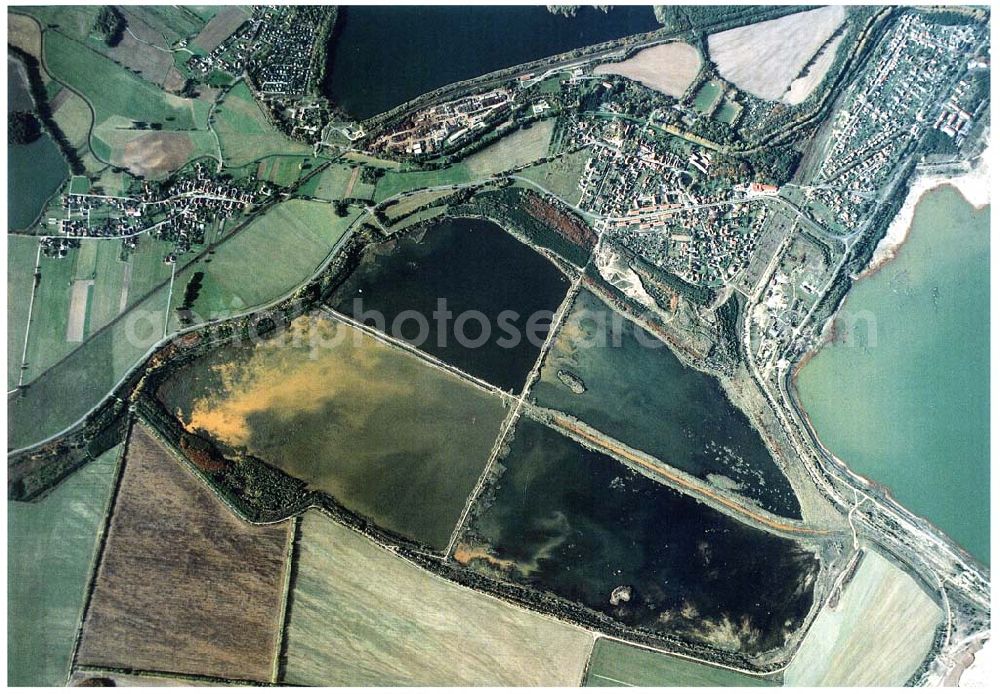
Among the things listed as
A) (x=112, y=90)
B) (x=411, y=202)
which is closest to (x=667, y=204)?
(x=411, y=202)

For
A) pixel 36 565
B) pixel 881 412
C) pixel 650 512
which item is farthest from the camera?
pixel 881 412

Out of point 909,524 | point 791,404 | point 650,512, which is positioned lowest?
point 650,512

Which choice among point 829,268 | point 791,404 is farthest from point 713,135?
point 791,404

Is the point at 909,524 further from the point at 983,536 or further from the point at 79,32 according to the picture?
the point at 79,32

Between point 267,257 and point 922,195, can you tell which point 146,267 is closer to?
point 267,257

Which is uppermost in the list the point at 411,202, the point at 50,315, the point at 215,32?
the point at 215,32

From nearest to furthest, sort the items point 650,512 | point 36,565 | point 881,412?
point 36,565 → point 650,512 → point 881,412

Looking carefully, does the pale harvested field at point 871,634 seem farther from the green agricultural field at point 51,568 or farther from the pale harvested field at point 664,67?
the green agricultural field at point 51,568
